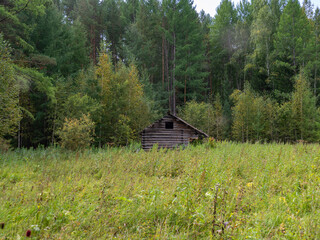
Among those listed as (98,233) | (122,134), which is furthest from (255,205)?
(122,134)

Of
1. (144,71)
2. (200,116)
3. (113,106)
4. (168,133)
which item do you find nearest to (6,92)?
(113,106)

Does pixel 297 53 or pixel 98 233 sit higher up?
pixel 297 53

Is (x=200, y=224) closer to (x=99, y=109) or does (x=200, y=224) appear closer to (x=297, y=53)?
(x=99, y=109)

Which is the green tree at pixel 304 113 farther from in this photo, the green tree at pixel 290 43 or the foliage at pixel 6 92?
the foliage at pixel 6 92

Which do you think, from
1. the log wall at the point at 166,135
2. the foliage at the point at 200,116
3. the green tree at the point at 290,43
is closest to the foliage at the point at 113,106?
the log wall at the point at 166,135

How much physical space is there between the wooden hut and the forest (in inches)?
123

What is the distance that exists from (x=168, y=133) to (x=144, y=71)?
16.4 m

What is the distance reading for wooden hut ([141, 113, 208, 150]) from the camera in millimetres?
21422

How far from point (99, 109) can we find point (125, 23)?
89.9 feet

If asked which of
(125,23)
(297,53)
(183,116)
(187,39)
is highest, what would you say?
(125,23)

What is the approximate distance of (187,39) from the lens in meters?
38.7

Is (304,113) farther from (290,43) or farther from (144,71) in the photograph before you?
(144,71)

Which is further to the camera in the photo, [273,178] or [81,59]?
[81,59]

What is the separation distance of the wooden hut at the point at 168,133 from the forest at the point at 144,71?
3119mm
